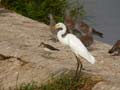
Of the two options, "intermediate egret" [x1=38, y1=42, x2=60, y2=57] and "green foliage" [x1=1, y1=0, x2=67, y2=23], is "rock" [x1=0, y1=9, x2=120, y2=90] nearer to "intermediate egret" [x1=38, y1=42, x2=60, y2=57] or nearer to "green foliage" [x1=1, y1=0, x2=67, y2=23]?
"intermediate egret" [x1=38, y1=42, x2=60, y2=57]

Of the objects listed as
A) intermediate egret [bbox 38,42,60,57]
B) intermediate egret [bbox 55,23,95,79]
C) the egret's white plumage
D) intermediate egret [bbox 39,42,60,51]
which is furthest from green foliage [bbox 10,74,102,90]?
intermediate egret [bbox 39,42,60,51]

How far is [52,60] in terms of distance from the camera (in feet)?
35.4

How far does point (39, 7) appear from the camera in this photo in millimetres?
16875

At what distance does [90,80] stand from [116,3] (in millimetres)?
8533

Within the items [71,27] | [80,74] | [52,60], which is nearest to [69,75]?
[80,74]

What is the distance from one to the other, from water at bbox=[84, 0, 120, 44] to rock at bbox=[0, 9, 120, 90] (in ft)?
7.17

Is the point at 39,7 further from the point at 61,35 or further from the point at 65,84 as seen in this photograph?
the point at 65,84

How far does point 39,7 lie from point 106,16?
1617 millimetres

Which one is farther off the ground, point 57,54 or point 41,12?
point 57,54

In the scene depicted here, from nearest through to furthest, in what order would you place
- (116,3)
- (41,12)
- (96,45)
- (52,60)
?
(52,60) → (96,45) → (41,12) → (116,3)

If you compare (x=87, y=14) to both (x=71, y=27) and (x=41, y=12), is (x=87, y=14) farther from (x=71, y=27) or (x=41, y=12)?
(x=71, y=27)

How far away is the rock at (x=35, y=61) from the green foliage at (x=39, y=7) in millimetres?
3236

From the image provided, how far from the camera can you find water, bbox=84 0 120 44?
610 inches

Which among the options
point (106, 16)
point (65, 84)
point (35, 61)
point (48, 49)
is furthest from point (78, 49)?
point (106, 16)
